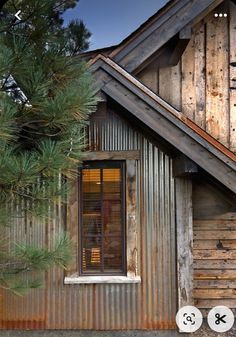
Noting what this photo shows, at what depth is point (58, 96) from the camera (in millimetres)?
4031

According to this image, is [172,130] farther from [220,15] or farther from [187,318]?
[187,318]

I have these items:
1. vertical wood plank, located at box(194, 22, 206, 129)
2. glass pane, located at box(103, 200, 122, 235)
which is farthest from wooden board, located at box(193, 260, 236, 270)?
vertical wood plank, located at box(194, 22, 206, 129)

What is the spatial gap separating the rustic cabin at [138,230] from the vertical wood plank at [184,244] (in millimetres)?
14

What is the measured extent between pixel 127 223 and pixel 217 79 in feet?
8.46

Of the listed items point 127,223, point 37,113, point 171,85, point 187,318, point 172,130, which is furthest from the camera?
point 171,85

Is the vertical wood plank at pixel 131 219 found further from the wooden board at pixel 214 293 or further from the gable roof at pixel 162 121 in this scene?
the wooden board at pixel 214 293

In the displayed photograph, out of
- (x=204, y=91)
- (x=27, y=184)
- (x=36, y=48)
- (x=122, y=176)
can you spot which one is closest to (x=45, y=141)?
(x=27, y=184)

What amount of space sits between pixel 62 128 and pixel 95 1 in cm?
387

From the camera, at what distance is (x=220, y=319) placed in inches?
256

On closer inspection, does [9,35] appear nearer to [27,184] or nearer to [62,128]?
[62,128]

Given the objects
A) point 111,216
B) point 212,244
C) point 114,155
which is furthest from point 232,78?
point 111,216

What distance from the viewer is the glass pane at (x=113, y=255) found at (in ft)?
21.3

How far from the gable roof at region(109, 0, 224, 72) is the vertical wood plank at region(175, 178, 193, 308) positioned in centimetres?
193

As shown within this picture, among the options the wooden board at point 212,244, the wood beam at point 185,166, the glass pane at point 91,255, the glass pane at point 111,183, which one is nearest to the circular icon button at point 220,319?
the wooden board at point 212,244
